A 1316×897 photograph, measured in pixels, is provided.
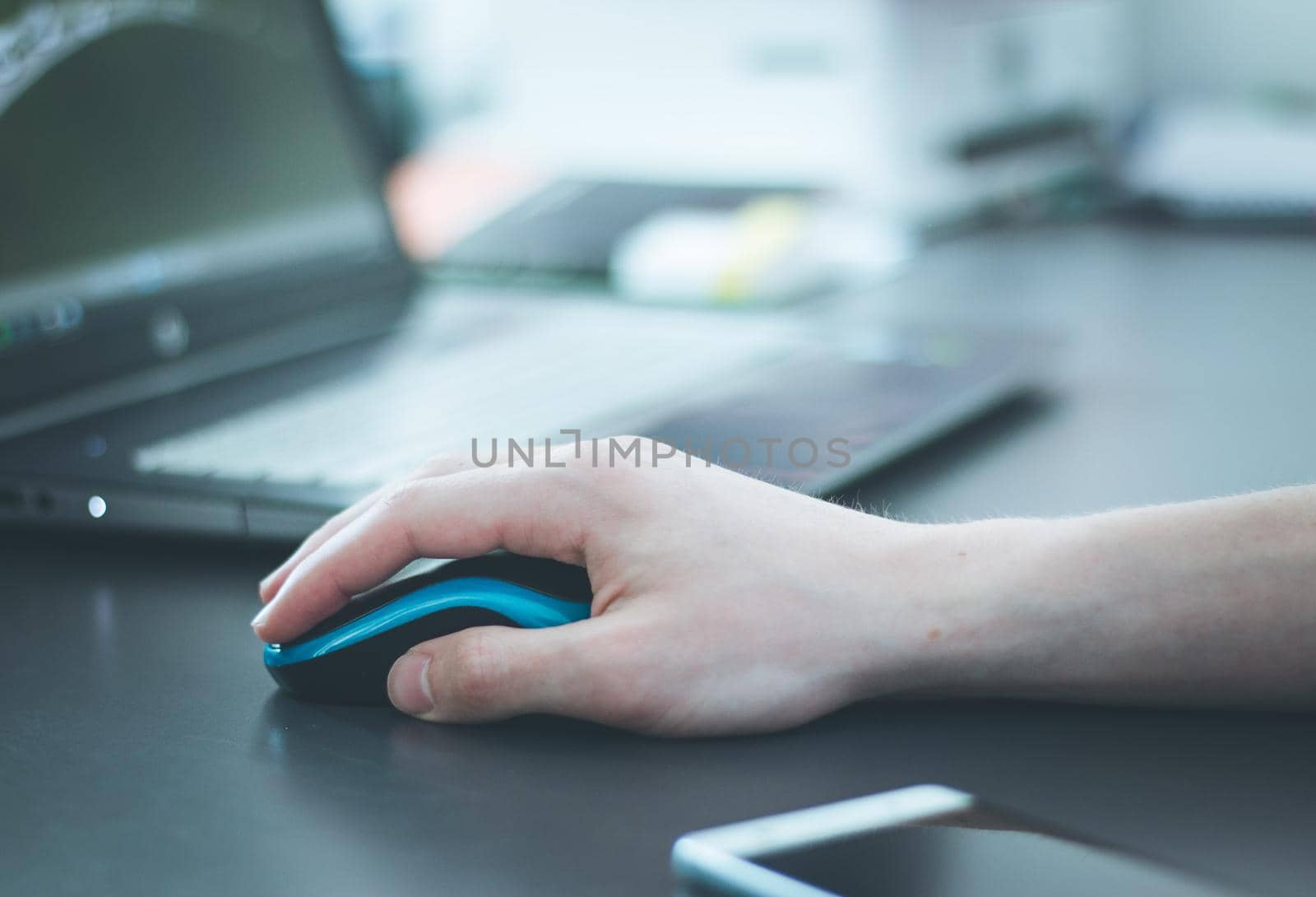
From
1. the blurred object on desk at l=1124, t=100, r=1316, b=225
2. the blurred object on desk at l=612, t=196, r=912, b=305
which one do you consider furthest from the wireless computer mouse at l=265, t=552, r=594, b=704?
the blurred object on desk at l=1124, t=100, r=1316, b=225

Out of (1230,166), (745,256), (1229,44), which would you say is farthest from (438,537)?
(1229,44)

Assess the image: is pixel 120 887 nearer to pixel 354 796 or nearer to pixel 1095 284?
pixel 354 796

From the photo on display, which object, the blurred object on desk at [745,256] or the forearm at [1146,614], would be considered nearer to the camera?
the forearm at [1146,614]

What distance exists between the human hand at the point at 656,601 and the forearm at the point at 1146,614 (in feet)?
0.06

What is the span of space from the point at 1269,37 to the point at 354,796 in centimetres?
174

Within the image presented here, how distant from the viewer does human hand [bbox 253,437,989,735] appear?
0.46m

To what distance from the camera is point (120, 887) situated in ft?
1.24

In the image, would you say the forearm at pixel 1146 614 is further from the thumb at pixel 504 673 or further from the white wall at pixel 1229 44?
the white wall at pixel 1229 44

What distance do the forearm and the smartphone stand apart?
0.09 metres

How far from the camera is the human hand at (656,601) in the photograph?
46 cm

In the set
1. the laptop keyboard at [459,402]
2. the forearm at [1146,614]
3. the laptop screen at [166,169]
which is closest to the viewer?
the forearm at [1146,614]

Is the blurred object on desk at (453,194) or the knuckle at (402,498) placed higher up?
the blurred object on desk at (453,194)

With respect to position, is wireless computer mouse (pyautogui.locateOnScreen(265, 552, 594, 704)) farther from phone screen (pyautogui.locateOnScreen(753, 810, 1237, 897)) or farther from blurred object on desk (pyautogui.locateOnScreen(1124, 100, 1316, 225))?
blurred object on desk (pyautogui.locateOnScreen(1124, 100, 1316, 225))

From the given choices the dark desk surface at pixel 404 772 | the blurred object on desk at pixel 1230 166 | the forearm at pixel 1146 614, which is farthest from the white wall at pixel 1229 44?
the forearm at pixel 1146 614
